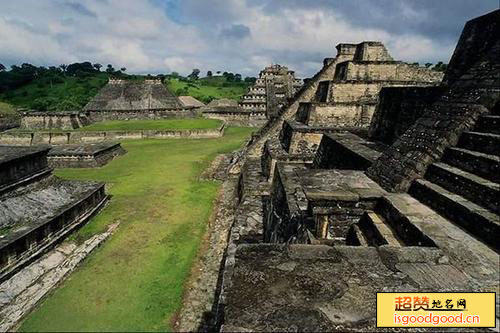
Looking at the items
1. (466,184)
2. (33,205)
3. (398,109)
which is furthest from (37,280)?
(398,109)

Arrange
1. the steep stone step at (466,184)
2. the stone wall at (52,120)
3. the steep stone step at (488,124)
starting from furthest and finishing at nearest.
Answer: the stone wall at (52,120) → the steep stone step at (488,124) → the steep stone step at (466,184)

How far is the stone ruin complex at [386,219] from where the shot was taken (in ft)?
8.48

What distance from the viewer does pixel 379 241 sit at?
4031mm

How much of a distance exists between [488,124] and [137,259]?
6.85 metres

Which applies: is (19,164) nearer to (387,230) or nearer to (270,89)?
(387,230)

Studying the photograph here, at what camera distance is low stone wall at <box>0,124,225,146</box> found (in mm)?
23406

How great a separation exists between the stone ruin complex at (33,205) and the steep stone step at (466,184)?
7753mm

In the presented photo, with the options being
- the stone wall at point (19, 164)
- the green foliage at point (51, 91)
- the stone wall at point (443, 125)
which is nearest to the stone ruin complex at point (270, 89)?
the stone wall at point (19, 164)

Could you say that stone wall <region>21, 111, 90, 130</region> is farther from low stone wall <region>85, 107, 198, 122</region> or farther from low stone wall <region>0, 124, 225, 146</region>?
low stone wall <region>0, 124, 225, 146</region>

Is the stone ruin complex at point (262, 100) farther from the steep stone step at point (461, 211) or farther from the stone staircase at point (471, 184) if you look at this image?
the steep stone step at point (461, 211)

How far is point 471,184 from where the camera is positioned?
3.89m

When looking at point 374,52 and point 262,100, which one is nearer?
point 374,52

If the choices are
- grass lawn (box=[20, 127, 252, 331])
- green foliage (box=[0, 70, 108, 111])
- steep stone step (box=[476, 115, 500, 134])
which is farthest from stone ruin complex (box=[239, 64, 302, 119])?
steep stone step (box=[476, 115, 500, 134])

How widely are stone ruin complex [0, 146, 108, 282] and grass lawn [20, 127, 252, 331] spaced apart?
545 millimetres
